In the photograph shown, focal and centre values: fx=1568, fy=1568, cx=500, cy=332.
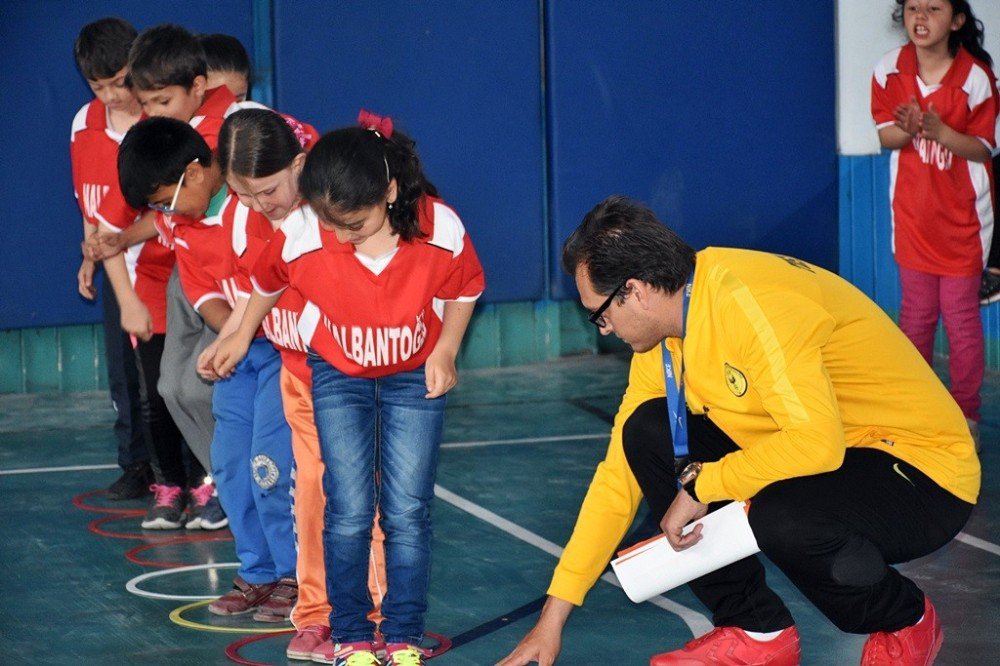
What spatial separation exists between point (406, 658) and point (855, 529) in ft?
3.42

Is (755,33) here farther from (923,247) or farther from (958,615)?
(958,615)

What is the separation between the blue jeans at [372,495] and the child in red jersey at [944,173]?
2.97 meters

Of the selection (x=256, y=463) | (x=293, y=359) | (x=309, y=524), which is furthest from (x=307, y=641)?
(x=293, y=359)

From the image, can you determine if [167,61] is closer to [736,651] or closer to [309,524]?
[309,524]

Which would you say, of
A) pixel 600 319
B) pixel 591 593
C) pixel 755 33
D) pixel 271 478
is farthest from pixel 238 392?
pixel 755 33

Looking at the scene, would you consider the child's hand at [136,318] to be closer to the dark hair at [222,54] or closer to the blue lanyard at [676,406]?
the dark hair at [222,54]

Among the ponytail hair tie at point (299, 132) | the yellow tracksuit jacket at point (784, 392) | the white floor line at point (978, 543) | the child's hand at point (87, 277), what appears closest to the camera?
the yellow tracksuit jacket at point (784, 392)

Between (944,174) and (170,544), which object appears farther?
(944,174)

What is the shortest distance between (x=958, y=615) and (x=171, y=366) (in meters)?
2.33

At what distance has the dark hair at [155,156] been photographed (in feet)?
14.1

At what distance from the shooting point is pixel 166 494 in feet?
16.6

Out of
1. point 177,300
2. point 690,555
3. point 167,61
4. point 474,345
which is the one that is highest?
point 167,61

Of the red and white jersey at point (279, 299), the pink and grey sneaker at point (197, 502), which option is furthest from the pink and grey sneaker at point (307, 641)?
the pink and grey sneaker at point (197, 502)

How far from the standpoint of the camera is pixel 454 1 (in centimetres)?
761
